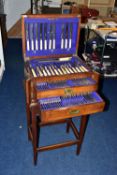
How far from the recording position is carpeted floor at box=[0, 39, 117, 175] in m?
1.60

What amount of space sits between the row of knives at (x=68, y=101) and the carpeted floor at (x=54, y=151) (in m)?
0.66

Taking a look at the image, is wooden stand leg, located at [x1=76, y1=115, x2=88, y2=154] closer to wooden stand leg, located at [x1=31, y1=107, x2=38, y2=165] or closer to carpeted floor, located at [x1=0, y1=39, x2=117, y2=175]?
carpeted floor, located at [x1=0, y1=39, x2=117, y2=175]

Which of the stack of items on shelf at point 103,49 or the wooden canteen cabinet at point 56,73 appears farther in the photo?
the stack of items on shelf at point 103,49

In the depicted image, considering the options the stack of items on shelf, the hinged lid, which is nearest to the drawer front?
the hinged lid

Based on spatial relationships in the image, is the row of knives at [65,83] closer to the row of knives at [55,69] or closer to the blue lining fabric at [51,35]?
the row of knives at [55,69]

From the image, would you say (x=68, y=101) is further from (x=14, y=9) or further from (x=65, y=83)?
(x=14, y=9)

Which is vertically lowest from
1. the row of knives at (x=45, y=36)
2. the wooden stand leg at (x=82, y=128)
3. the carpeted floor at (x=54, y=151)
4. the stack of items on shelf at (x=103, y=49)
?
the carpeted floor at (x=54, y=151)

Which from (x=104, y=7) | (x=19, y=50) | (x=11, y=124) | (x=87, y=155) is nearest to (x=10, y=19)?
(x=19, y=50)

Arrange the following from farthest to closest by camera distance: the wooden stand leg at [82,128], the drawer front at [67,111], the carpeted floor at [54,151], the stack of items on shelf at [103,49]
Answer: the stack of items on shelf at [103,49] → the carpeted floor at [54,151] → the wooden stand leg at [82,128] → the drawer front at [67,111]

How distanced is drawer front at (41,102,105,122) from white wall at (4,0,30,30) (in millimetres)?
3435

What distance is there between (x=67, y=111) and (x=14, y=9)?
3.50m

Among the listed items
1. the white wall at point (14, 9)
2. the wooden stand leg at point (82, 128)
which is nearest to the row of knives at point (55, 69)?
the wooden stand leg at point (82, 128)

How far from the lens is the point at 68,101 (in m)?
1.25

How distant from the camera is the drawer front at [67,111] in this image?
1.15 metres
